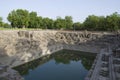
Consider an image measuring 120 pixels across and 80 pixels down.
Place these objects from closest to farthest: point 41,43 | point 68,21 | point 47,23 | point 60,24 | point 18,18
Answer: point 41,43
point 18,18
point 60,24
point 68,21
point 47,23

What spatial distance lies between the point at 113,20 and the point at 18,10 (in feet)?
127

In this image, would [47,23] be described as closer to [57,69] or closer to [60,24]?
[60,24]

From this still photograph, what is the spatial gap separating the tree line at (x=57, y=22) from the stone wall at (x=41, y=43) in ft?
29.7

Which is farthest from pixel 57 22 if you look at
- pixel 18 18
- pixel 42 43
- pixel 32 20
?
pixel 42 43

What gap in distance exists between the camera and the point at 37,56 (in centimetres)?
3431

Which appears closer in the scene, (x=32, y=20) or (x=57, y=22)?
(x=32, y=20)

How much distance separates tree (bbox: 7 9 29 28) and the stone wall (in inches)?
588

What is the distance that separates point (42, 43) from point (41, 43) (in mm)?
466

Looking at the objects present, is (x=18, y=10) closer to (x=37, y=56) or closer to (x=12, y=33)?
(x=12, y=33)

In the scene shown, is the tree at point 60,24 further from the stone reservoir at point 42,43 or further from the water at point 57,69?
the water at point 57,69

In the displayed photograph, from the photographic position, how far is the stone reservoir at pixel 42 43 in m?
28.9

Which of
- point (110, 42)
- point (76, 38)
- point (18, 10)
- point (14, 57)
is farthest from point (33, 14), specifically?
point (14, 57)

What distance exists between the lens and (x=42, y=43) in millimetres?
41875

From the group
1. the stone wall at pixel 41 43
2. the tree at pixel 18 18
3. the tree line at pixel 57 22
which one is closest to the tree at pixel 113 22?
the tree line at pixel 57 22
